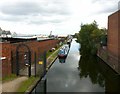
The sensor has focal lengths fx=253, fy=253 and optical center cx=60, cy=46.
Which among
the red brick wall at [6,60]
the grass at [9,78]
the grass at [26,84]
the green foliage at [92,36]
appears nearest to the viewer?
the grass at [26,84]

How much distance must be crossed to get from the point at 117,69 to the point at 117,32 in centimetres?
790

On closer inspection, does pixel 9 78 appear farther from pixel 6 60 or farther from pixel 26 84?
pixel 26 84

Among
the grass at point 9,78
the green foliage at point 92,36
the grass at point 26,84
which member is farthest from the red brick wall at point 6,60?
the green foliage at point 92,36

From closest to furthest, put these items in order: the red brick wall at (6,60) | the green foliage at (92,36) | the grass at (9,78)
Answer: the grass at (9,78), the red brick wall at (6,60), the green foliage at (92,36)

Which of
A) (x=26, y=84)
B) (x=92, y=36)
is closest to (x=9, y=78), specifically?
(x=26, y=84)

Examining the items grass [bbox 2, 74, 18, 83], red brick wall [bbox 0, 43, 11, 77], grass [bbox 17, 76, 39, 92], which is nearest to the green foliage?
red brick wall [bbox 0, 43, 11, 77]

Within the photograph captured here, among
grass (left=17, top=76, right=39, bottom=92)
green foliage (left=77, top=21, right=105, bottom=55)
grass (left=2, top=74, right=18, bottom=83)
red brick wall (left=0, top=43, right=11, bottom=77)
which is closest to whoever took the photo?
grass (left=17, top=76, right=39, bottom=92)

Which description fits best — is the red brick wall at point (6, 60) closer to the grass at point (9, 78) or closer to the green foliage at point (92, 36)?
the grass at point (9, 78)

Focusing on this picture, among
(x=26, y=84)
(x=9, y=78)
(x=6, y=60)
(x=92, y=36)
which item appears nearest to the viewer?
(x=26, y=84)

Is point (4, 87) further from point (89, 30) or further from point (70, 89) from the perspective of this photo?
point (89, 30)

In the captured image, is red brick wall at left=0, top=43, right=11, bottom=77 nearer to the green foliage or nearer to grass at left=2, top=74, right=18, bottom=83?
grass at left=2, top=74, right=18, bottom=83

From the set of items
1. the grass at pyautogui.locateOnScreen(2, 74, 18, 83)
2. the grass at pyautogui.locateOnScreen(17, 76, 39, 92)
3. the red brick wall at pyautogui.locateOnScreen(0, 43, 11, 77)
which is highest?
the red brick wall at pyautogui.locateOnScreen(0, 43, 11, 77)

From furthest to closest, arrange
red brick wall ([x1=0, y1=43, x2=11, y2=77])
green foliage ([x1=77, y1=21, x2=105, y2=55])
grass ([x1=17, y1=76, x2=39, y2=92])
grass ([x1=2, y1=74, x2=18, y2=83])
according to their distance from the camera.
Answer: green foliage ([x1=77, y1=21, x2=105, y2=55]), red brick wall ([x1=0, y1=43, x2=11, y2=77]), grass ([x1=2, y1=74, x2=18, y2=83]), grass ([x1=17, y1=76, x2=39, y2=92])

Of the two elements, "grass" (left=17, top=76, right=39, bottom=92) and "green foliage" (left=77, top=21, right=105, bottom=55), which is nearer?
"grass" (left=17, top=76, right=39, bottom=92)
